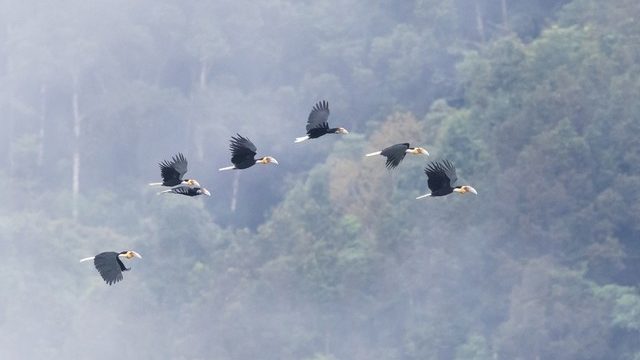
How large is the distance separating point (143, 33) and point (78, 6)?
191 inches

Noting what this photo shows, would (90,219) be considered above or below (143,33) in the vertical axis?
below

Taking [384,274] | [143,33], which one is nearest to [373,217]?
[384,274]

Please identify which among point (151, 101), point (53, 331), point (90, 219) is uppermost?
point (151, 101)

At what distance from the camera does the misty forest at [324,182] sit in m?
90.1

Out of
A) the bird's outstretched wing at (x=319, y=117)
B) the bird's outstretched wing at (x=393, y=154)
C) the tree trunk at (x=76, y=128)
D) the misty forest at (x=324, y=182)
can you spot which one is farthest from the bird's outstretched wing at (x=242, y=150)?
the tree trunk at (x=76, y=128)

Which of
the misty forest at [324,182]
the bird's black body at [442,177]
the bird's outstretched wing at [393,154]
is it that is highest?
the misty forest at [324,182]

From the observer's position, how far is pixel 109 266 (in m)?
41.4

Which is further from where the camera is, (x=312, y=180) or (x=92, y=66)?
(x=92, y=66)

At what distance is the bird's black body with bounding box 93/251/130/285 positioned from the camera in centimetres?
4125

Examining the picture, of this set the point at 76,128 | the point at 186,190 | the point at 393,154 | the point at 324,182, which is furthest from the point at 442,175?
the point at 76,128

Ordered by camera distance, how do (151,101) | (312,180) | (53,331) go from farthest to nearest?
(151,101)
(312,180)
(53,331)

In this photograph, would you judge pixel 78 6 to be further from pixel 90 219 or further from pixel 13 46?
pixel 90 219

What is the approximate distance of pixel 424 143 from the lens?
316 feet

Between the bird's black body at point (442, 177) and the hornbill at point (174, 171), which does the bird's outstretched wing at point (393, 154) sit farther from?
the hornbill at point (174, 171)
